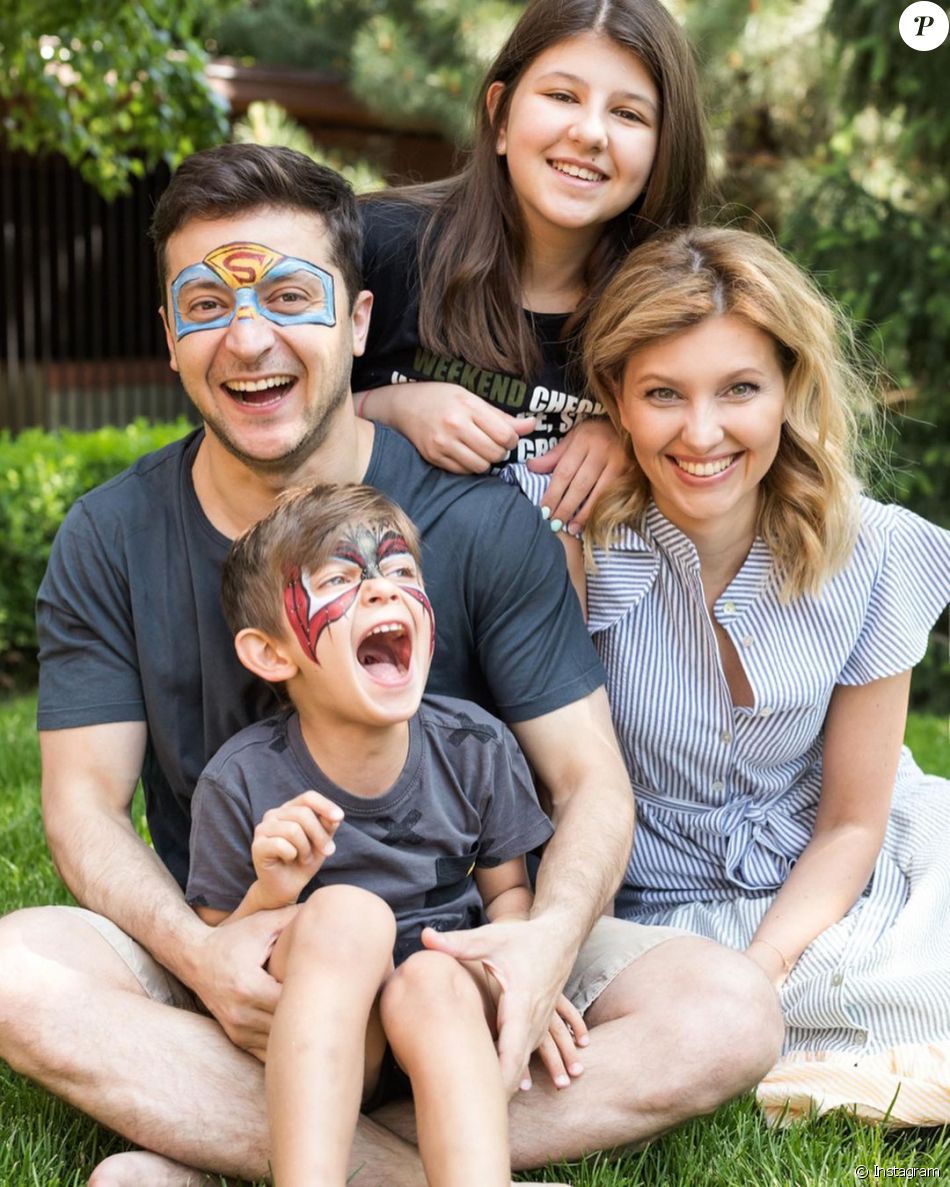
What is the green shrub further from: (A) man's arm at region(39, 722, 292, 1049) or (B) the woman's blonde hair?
(B) the woman's blonde hair

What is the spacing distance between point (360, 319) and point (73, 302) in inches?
387

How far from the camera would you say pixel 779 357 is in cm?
323

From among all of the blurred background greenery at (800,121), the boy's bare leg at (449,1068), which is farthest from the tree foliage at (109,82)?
the boy's bare leg at (449,1068)

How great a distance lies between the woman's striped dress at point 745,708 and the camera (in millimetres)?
3311

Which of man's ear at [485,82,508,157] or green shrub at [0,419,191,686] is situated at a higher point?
man's ear at [485,82,508,157]

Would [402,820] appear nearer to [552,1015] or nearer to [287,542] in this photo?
[552,1015]

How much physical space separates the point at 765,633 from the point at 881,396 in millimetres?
771

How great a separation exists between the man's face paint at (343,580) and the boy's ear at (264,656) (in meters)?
0.07

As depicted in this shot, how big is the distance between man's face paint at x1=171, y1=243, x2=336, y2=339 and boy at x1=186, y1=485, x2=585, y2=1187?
0.43 metres

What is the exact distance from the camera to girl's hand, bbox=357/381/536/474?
10.8ft

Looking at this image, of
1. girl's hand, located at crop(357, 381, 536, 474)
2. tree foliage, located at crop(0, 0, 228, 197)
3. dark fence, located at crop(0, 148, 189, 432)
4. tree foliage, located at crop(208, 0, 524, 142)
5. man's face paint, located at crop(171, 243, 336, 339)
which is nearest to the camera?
man's face paint, located at crop(171, 243, 336, 339)

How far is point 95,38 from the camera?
726 cm

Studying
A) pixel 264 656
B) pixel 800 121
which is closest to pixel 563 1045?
pixel 264 656

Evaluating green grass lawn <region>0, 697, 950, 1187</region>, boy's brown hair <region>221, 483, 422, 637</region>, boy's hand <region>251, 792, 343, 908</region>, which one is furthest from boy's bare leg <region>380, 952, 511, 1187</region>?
boy's brown hair <region>221, 483, 422, 637</region>
